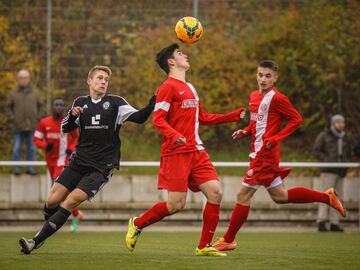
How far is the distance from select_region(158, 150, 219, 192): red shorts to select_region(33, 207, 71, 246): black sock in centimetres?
105

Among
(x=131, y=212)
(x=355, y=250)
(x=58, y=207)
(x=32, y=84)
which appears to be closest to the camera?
(x=58, y=207)

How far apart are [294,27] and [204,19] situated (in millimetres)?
1939

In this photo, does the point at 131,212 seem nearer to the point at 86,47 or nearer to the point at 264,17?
the point at 86,47

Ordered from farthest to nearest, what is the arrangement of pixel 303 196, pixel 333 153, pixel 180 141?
pixel 333 153, pixel 303 196, pixel 180 141

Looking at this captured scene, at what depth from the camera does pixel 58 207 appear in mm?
11789

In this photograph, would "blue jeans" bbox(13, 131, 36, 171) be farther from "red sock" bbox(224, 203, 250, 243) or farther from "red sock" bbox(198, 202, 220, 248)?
"red sock" bbox(198, 202, 220, 248)

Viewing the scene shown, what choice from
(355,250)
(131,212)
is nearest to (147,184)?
(131,212)

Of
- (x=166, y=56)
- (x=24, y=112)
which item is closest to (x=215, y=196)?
(x=166, y=56)

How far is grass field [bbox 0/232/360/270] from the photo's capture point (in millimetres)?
10188

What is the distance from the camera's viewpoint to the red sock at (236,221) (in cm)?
1231

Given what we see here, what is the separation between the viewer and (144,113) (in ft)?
38.0

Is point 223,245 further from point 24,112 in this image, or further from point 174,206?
point 24,112

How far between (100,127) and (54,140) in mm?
6111

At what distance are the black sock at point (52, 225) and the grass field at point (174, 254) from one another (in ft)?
0.60
